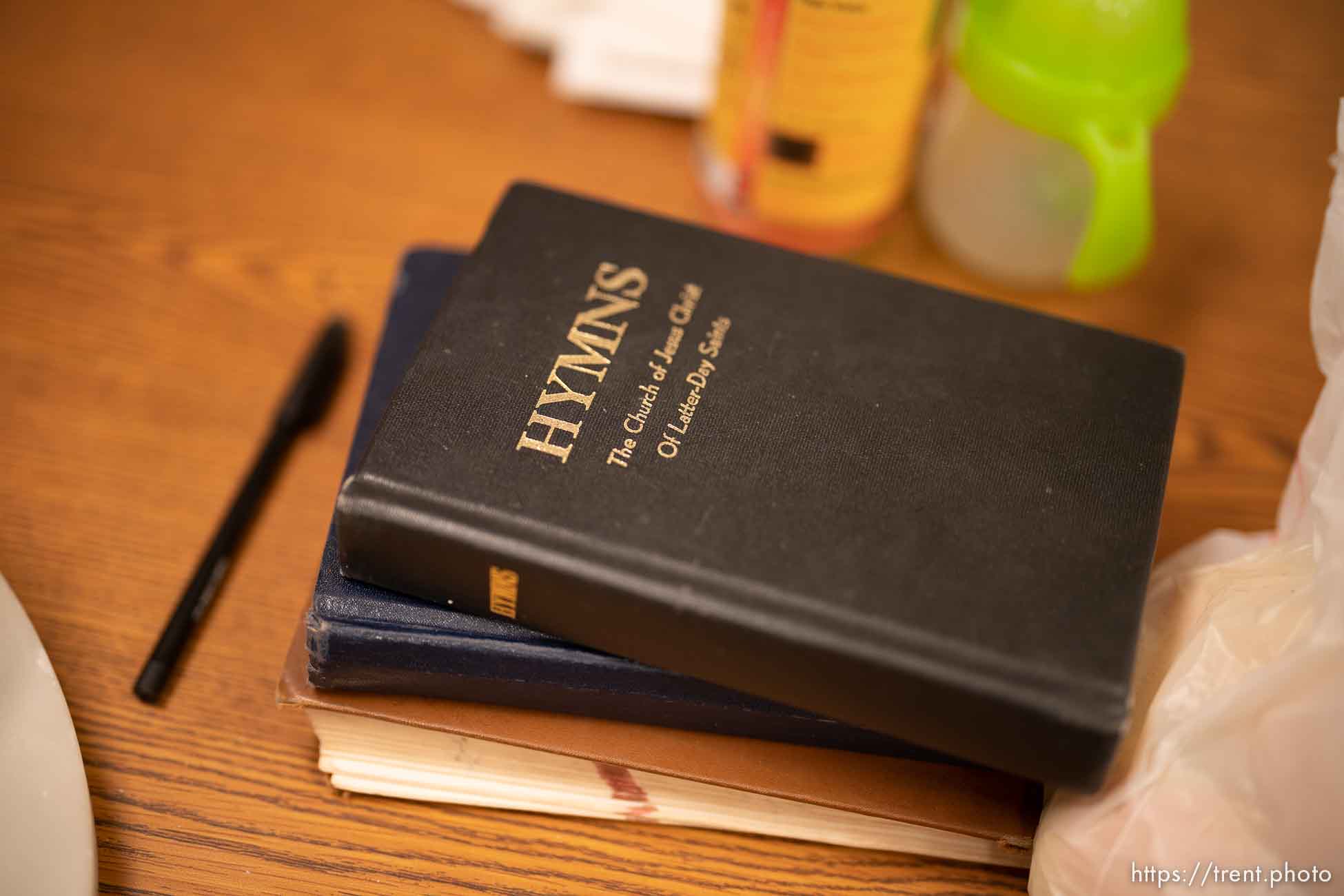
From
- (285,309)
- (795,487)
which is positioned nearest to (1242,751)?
(795,487)

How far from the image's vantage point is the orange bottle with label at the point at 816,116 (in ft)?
1.64

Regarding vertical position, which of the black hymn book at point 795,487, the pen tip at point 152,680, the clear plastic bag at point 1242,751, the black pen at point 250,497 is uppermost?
the black hymn book at point 795,487

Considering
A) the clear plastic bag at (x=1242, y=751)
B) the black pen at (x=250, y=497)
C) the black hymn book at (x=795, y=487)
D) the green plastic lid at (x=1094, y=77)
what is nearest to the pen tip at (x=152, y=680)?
the black pen at (x=250, y=497)

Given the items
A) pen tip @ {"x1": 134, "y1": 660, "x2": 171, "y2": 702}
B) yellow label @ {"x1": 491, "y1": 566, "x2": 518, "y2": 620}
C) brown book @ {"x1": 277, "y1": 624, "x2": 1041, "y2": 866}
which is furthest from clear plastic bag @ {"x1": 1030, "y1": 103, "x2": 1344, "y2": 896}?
pen tip @ {"x1": 134, "y1": 660, "x2": 171, "y2": 702}

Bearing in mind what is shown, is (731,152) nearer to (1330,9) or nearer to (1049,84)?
(1049,84)

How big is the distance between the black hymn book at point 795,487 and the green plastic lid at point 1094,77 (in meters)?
0.11

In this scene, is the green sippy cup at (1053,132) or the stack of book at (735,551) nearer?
the stack of book at (735,551)

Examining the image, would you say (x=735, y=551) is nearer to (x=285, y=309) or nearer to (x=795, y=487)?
(x=795, y=487)

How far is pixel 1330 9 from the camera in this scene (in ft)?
2.47

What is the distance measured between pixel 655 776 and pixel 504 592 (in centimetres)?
10

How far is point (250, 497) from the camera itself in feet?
1.56

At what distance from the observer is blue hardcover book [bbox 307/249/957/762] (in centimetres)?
38

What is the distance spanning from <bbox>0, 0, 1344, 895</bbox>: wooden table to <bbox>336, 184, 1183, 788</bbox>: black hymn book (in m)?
0.10

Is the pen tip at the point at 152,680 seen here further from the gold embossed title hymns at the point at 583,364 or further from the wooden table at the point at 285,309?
the gold embossed title hymns at the point at 583,364
